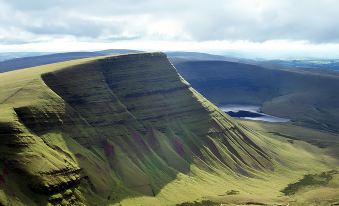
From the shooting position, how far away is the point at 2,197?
187500 millimetres

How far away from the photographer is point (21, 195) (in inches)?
7746

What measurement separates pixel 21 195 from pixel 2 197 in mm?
10358

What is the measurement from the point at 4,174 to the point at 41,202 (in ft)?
62.9

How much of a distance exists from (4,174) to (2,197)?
1406 cm

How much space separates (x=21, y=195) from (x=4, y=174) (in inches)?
455

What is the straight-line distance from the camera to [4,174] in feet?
653

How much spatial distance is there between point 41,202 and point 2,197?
57.1 feet

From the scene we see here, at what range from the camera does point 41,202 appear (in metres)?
199
